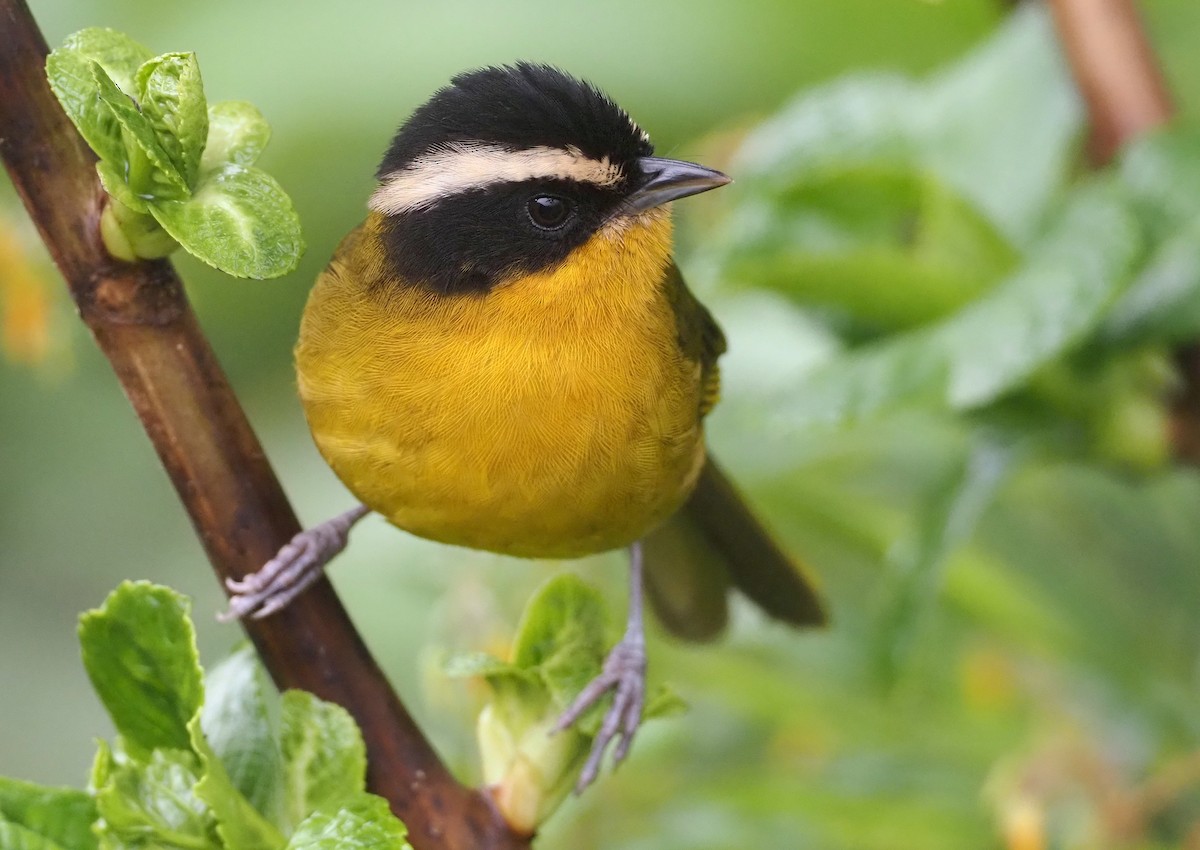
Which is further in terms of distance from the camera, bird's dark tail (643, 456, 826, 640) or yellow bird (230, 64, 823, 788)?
bird's dark tail (643, 456, 826, 640)

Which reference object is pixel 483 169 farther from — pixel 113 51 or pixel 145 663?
pixel 145 663

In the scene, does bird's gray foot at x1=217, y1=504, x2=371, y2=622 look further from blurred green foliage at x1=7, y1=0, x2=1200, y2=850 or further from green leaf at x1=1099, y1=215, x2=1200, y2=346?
green leaf at x1=1099, y1=215, x2=1200, y2=346

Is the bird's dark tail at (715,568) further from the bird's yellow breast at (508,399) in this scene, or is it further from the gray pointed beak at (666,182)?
the gray pointed beak at (666,182)

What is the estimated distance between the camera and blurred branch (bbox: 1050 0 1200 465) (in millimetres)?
2027

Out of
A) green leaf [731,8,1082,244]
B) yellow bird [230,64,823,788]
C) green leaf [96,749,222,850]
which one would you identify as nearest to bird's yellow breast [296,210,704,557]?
yellow bird [230,64,823,788]

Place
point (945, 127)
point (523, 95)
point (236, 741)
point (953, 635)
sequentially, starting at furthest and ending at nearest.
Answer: point (953, 635) → point (945, 127) → point (523, 95) → point (236, 741)

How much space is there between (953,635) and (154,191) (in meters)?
1.72

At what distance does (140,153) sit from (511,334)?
68 centimetres

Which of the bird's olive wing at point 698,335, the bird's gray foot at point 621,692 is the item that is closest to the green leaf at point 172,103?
the bird's gray foot at point 621,692

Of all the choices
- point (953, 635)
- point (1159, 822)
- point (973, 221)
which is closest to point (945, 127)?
point (973, 221)

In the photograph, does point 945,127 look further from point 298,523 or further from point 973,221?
point 298,523

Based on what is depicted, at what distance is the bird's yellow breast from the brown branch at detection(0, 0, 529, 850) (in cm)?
39

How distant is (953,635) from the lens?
244cm

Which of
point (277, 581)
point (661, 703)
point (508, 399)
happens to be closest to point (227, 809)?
point (277, 581)
